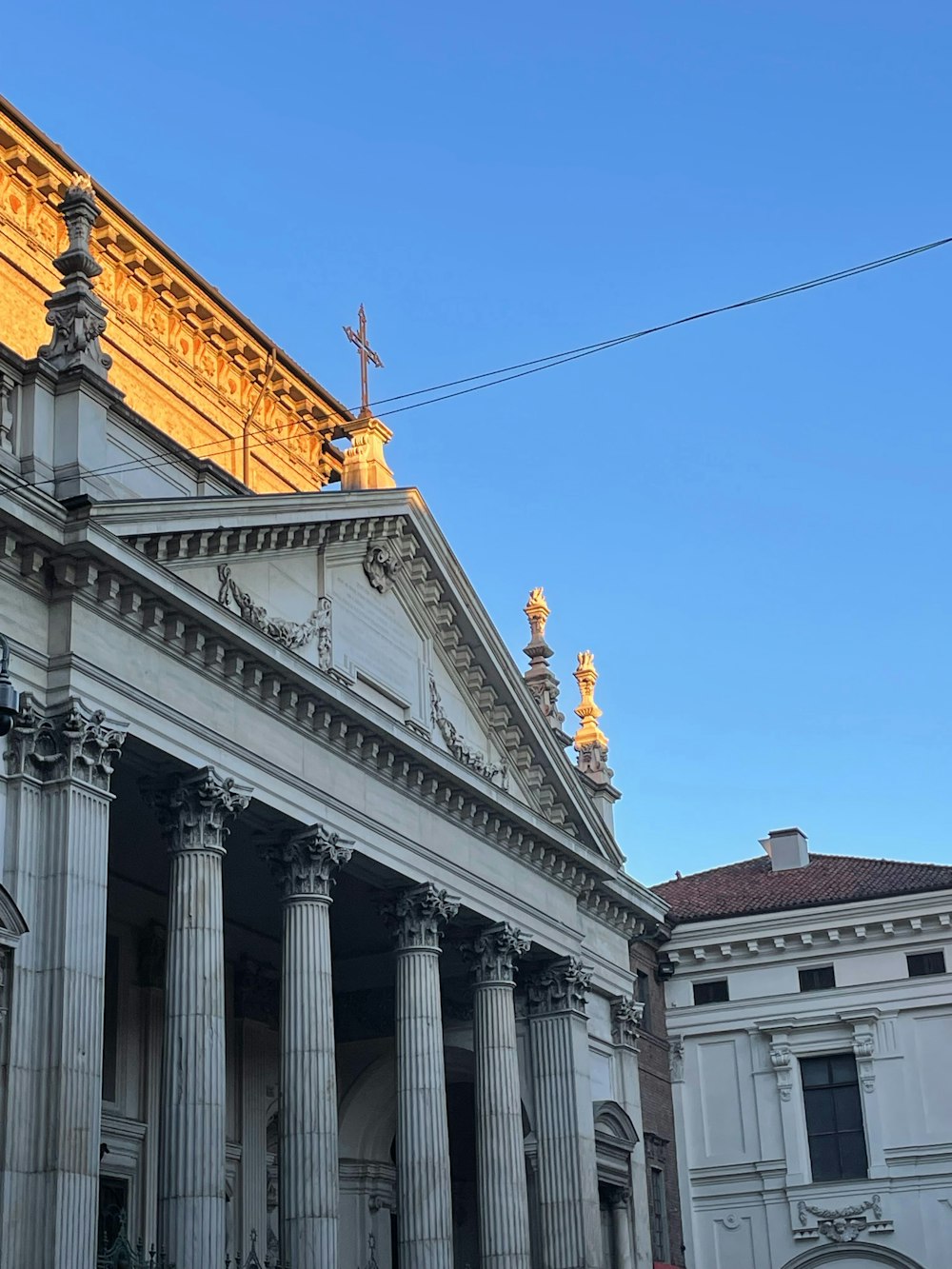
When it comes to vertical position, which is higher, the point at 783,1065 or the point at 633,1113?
the point at 783,1065

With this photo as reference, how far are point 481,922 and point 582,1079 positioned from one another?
4614mm

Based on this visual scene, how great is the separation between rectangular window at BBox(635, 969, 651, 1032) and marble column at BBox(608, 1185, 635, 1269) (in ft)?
16.5

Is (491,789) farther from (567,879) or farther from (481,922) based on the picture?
(567,879)

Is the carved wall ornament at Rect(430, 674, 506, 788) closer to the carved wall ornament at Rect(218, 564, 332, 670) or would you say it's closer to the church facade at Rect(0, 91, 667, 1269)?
the church facade at Rect(0, 91, 667, 1269)

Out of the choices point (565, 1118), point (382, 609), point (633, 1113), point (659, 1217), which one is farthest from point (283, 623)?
point (659, 1217)

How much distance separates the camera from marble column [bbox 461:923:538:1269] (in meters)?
29.9

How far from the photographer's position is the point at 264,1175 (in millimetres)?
32625

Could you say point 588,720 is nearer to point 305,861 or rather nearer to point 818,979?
point 818,979

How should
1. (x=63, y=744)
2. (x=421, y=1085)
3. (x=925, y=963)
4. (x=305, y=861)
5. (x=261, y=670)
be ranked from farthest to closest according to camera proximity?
(x=925, y=963) < (x=421, y=1085) < (x=305, y=861) < (x=261, y=670) < (x=63, y=744)

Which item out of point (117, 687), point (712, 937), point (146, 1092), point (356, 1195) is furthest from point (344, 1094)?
point (117, 687)

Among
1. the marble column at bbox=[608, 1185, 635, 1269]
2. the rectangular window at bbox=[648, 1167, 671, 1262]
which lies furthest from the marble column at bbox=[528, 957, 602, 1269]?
the rectangular window at bbox=[648, 1167, 671, 1262]

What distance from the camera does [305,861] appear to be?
26.0 metres

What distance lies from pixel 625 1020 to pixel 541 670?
6929 millimetres

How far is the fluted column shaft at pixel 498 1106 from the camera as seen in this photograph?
2989cm
